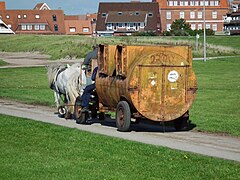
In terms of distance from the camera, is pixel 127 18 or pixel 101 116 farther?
pixel 127 18

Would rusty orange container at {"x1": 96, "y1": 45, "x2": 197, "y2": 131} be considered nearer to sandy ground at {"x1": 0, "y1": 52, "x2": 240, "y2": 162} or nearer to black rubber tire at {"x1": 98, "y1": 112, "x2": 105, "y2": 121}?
sandy ground at {"x1": 0, "y1": 52, "x2": 240, "y2": 162}

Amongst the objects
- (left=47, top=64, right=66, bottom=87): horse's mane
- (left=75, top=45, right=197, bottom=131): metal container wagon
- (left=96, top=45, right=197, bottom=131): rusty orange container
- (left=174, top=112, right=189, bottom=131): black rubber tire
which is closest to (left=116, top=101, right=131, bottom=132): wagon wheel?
(left=75, top=45, right=197, bottom=131): metal container wagon

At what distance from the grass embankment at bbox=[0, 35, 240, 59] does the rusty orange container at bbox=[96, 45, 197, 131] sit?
2013 inches

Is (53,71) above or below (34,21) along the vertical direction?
below

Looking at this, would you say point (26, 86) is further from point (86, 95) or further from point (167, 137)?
point (167, 137)

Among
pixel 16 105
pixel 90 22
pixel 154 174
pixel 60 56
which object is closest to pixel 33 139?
pixel 154 174

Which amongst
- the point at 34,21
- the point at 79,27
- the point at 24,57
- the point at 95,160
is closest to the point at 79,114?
the point at 95,160

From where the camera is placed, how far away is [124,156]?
13.7 metres

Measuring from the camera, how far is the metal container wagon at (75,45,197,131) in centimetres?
1753

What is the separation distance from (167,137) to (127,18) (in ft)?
386

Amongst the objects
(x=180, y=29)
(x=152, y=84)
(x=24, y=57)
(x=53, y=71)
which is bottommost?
(x=24, y=57)

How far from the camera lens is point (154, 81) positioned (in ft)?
58.0

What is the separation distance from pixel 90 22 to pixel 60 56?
3437 inches

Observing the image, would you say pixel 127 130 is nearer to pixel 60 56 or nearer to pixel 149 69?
pixel 149 69
